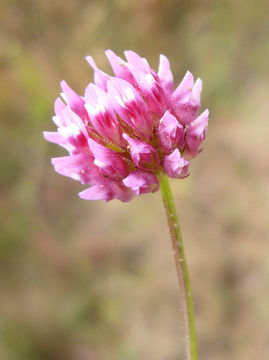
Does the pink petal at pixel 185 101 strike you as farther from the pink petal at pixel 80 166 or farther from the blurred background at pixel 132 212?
the blurred background at pixel 132 212

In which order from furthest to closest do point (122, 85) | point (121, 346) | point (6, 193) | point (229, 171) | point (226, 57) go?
point (226, 57), point (229, 171), point (6, 193), point (121, 346), point (122, 85)

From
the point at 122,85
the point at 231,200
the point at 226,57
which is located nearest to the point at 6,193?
the point at 231,200

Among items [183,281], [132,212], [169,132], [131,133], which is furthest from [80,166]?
[132,212]

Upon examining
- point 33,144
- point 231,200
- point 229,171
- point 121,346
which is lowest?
point 121,346

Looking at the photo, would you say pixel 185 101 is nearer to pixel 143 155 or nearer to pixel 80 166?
pixel 143 155

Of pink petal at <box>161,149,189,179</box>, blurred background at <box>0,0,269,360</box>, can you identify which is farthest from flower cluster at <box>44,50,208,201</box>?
blurred background at <box>0,0,269,360</box>

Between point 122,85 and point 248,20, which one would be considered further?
point 248,20

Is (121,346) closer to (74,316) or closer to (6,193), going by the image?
(74,316)

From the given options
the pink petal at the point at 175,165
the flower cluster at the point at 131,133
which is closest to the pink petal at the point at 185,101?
the flower cluster at the point at 131,133
